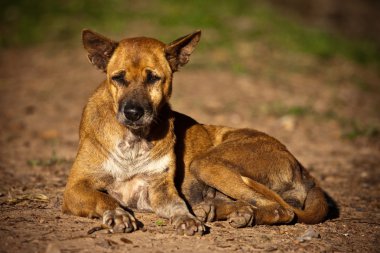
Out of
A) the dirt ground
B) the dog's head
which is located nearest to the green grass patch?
the dirt ground

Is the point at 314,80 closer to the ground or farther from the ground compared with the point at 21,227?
farther from the ground

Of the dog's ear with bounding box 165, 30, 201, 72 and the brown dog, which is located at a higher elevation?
the dog's ear with bounding box 165, 30, 201, 72

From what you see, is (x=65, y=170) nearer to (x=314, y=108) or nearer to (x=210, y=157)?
(x=210, y=157)

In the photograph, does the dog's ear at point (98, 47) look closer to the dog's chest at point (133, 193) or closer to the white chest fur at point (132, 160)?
the white chest fur at point (132, 160)

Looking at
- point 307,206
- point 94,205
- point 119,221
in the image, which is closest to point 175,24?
point 307,206

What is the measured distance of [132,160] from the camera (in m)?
5.31

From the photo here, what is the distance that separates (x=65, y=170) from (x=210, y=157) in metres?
2.28

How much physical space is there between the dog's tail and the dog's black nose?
1.28 m

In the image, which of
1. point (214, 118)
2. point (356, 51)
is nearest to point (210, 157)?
point (214, 118)

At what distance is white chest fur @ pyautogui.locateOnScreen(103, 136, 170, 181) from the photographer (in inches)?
206

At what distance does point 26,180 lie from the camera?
6.52 meters

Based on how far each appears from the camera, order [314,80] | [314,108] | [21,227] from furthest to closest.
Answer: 1. [314,80]
2. [314,108]
3. [21,227]

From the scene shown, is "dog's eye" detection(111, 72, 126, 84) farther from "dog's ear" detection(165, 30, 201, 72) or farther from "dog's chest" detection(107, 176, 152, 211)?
"dog's chest" detection(107, 176, 152, 211)

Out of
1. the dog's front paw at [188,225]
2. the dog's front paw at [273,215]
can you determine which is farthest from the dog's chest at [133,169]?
the dog's front paw at [273,215]
